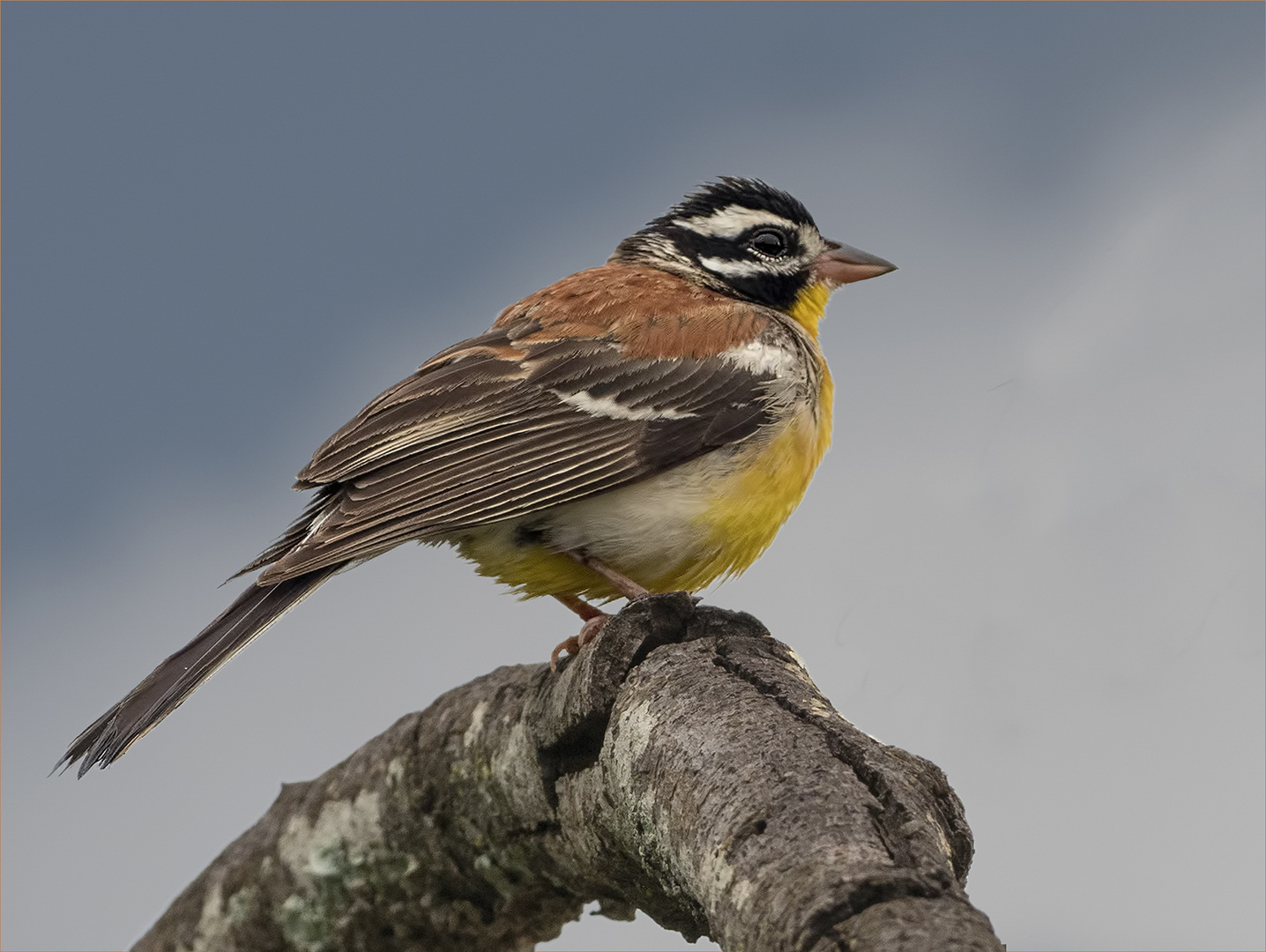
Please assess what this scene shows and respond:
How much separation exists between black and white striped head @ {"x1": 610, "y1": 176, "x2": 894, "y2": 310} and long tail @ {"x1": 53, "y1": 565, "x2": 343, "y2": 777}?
9.93ft

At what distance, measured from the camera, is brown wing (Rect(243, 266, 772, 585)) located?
17.7 feet

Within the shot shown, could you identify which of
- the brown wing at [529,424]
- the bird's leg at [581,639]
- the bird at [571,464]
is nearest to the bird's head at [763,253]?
the bird at [571,464]

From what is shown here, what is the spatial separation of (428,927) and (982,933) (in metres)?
3.85

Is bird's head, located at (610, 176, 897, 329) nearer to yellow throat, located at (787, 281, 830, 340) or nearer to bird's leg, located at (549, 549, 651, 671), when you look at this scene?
yellow throat, located at (787, 281, 830, 340)

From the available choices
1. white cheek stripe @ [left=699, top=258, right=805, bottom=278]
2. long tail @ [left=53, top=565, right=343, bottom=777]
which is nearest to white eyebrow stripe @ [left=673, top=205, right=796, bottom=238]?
white cheek stripe @ [left=699, top=258, right=805, bottom=278]

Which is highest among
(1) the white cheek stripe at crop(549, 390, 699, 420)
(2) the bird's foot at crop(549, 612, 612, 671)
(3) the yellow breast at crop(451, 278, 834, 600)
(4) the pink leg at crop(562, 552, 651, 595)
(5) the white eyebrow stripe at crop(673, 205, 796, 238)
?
(5) the white eyebrow stripe at crop(673, 205, 796, 238)

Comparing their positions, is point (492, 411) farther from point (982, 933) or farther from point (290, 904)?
point (982, 933)

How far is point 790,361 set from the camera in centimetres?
634

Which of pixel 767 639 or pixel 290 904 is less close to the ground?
pixel 767 639

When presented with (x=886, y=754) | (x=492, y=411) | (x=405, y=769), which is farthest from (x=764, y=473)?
(x=886, y=754)

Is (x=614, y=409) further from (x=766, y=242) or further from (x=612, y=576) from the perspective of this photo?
(x=766, y=242)

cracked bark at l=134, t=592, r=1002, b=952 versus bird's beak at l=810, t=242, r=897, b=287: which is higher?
bird's beak at l=810, t=242, r=897, b=287

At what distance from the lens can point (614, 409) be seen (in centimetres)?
584

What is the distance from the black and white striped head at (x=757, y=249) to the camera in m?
7.28
